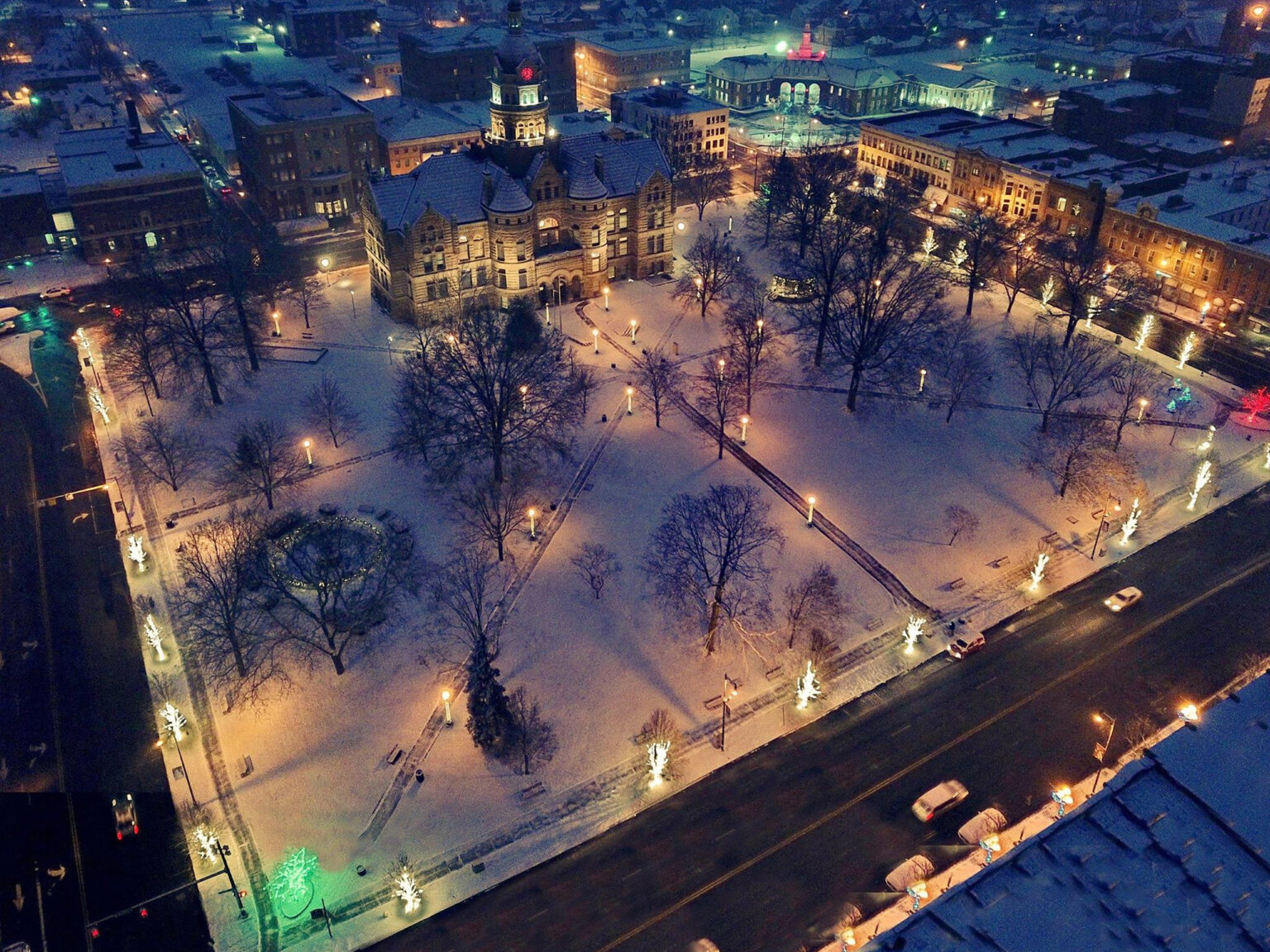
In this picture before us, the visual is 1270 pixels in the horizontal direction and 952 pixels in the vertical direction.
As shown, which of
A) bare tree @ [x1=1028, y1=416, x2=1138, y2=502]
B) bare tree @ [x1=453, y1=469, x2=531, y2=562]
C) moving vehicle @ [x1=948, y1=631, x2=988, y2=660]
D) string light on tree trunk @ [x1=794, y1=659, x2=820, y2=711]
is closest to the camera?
string light on tree trunk @ [x1=794, y1=659, x2=820, y2=711]

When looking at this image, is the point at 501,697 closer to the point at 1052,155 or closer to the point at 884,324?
the point at 884,324

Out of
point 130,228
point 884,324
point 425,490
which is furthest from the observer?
point 130,228

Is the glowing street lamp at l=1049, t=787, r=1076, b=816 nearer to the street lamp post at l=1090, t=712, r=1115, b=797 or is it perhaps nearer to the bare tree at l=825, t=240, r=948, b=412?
the street lamp post at l=1090, t=712, r=1115, b=797

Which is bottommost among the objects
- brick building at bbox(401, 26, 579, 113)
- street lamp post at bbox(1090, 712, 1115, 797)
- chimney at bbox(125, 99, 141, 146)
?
street lamp post at bbox(1090, 712, 1115, 797)

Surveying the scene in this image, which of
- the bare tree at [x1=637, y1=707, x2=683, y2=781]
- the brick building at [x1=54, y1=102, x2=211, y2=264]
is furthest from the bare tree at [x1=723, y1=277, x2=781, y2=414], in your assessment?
the brick building at [x1=54, y1=102, x2=211, y2=264]

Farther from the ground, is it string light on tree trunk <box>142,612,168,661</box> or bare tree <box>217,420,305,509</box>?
bare tree <box>217,420,305,509</box>

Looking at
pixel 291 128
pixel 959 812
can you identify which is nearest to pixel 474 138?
pixel 291 128
